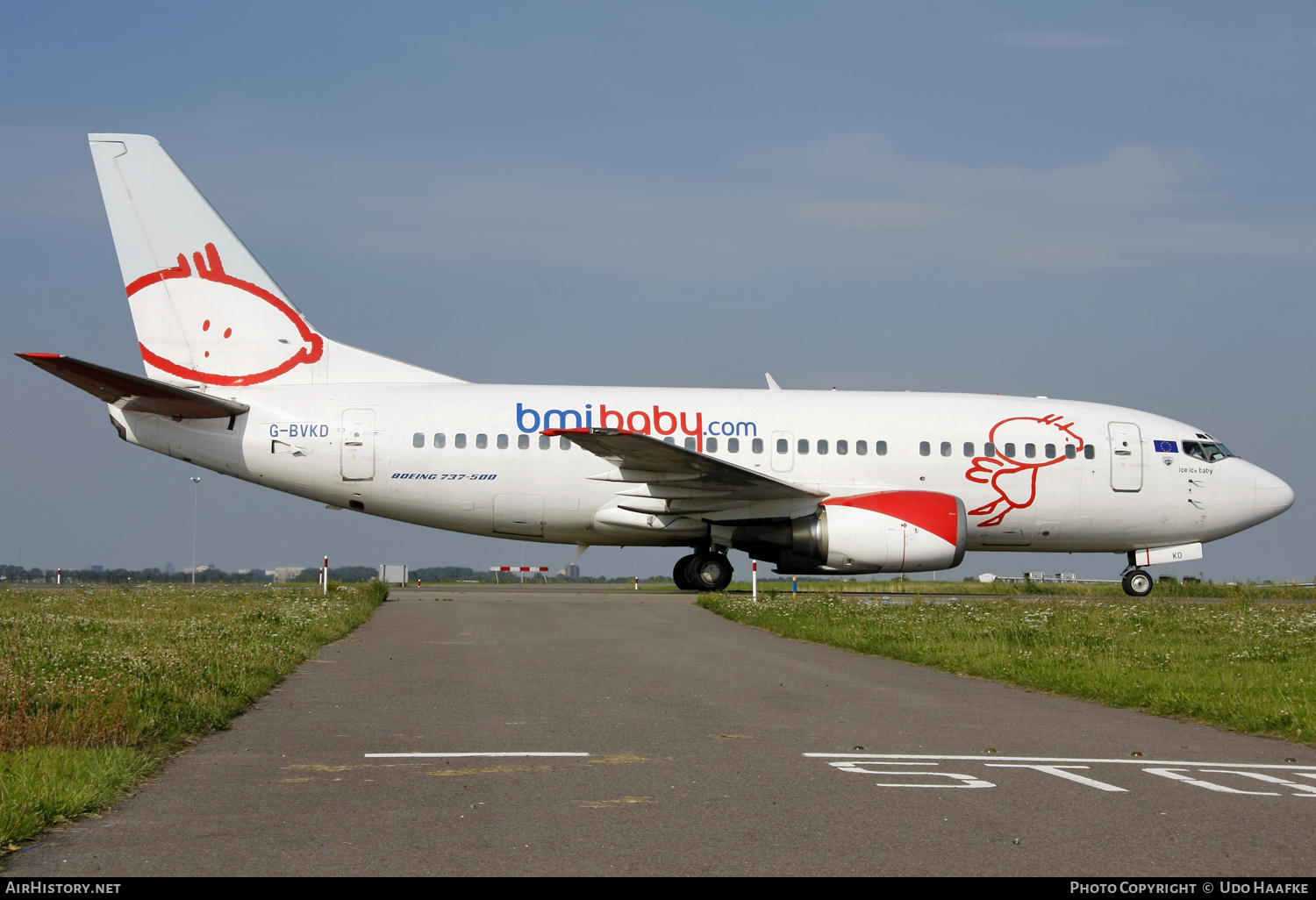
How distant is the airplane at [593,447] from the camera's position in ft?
76.9

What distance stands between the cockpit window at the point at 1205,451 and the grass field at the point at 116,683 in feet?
60.1

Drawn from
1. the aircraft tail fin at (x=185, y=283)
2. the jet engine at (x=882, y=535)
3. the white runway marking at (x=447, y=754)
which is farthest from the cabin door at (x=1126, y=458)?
the white runway marking at (x=447, y=754)

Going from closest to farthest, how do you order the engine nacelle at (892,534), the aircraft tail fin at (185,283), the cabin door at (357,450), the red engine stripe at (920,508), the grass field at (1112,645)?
the grass field at (1112,645), the engine nacelle at (892,534), the red engine stripe at (920,508), the cabin door at (357,450), the aircraft tail fin at (185,283)

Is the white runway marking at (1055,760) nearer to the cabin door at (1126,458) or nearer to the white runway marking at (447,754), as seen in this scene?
the white runway marking at (447,754)

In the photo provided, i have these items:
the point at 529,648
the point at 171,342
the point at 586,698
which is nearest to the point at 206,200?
the point at 171,342

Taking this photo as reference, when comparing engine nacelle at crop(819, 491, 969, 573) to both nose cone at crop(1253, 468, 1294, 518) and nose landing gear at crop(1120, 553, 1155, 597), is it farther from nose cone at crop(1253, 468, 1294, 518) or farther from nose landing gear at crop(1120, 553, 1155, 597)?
nose cone at crop(1253, 468, 1294, 518)

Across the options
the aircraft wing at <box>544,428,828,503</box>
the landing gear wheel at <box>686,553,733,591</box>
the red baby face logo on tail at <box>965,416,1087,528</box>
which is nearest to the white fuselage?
the red baby face logo on tail at <box>965,416,1087,528</box>

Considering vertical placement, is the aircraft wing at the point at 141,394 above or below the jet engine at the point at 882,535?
above

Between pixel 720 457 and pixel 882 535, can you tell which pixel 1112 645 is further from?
pixel 720 457

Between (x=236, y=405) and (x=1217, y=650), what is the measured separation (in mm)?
17846

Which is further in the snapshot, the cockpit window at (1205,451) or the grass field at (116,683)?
the cockpit window at (1205,451)

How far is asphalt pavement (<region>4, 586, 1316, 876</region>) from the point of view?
4.52 m

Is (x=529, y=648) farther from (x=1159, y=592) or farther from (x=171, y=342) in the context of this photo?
(x=1159, y=592)
